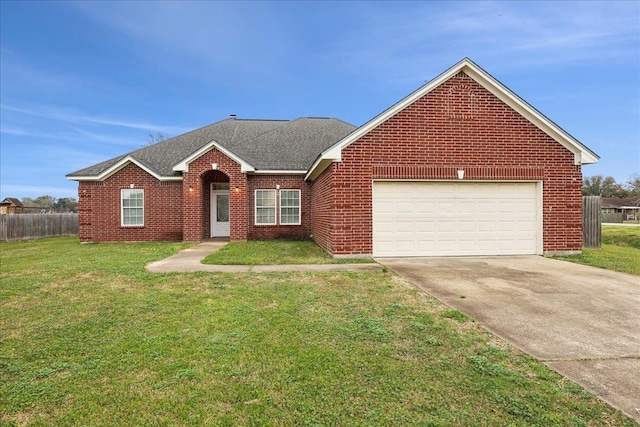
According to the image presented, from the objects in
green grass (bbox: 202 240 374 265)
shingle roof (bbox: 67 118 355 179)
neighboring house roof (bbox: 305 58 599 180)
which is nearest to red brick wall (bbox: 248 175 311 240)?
shingle roof (bbox: 67 118 355 179)

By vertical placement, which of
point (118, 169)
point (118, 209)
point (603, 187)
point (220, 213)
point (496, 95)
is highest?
point (603, 187)

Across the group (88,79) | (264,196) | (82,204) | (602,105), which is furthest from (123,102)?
(602,105)

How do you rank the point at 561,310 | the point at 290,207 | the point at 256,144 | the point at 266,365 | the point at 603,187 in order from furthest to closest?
the point at 603,187 < the point at 256,144 < the point at 290,207 < the point at 561,310 < the point at 266,365

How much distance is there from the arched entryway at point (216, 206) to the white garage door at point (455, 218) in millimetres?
8757

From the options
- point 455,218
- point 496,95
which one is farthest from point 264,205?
point 496,95

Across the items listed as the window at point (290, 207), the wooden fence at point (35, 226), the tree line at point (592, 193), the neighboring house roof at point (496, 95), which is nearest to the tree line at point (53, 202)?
the tree line at point (592, 193)

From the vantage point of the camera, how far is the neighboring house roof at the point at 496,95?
374 inches

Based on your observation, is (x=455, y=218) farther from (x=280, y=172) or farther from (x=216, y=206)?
(x=216, y=206)

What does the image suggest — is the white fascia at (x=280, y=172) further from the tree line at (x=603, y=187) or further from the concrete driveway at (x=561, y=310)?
the tree line at (x=603, y=187)

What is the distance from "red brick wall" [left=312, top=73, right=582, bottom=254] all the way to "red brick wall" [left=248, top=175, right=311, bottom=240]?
17.4 ft

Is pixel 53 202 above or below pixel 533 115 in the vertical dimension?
below

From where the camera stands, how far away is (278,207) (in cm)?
1533

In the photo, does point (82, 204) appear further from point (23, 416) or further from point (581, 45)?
point (581, 45)

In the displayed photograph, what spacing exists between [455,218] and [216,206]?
37.1 ft
